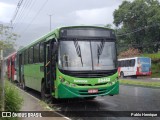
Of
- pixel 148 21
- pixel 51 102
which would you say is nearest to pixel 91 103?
pixel 51 102

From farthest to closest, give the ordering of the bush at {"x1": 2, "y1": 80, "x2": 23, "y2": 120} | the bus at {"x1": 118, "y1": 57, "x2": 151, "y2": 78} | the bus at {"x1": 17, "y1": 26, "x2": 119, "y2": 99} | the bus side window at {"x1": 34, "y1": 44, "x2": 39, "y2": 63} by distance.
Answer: the bus at {"x1": 118, "y1": 57, "x2": 151, "y2": 78}, the bus side window at {"x1": 34, "y1": 44, "x2": 39, "y2": 63}, the bus at {"x1": 17, "y1": 26, "x2": 119, "y2": 99}, the bush at {"x1": 2, "y1": 80, "x2": 23, "y2": 120}

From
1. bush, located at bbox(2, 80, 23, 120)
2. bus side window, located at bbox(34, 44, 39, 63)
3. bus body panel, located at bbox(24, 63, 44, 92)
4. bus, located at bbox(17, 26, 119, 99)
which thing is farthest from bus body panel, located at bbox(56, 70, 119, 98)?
bus side window, located at bbox(34, 44, 39, 63)

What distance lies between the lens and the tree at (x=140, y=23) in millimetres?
58969

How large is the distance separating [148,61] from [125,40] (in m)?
16.9

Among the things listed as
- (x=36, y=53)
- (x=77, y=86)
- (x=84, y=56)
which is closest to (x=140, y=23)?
(x=36, y=53)

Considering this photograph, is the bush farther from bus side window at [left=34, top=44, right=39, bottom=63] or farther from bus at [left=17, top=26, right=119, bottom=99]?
bus side window at [left=34, top=44, right=39, bottom=63]

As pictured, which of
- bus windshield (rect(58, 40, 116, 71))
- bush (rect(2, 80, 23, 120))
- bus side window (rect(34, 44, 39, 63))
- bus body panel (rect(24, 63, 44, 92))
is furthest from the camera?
bus side window (rect(34, 44, 39, 63))

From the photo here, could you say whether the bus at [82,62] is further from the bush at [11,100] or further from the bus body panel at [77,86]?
the bush at [11,100]

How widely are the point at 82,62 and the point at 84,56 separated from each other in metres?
0.26

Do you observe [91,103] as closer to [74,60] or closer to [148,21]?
[74,60]

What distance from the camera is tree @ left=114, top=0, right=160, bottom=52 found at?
59.0 meters

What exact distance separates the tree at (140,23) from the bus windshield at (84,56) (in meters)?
44.6

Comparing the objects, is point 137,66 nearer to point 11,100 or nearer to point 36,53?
point 36,53

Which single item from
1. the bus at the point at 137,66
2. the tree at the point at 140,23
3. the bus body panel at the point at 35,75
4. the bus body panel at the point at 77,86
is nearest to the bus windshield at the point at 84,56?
the bus body panel at the point at 77,86
